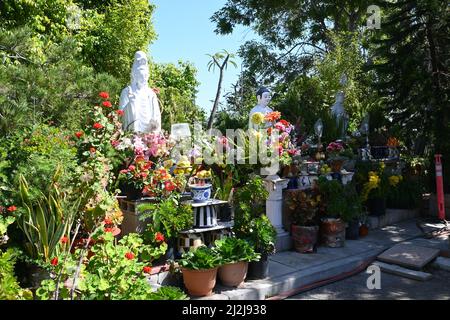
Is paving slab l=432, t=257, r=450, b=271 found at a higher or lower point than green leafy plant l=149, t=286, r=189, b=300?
lower

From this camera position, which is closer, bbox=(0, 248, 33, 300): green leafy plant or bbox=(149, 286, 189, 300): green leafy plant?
bbox=(0, 248, 33, 300): green leafy plant

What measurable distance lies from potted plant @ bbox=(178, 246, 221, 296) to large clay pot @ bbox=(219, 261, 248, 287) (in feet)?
0.60

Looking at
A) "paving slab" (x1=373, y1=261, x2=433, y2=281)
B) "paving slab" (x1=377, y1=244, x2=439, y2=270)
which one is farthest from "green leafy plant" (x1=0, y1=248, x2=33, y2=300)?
"paving slab" (x1=377, y1=244, x2=439, y2=270)

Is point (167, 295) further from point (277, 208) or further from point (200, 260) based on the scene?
point (277, 208)

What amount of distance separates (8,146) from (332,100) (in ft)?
33.6

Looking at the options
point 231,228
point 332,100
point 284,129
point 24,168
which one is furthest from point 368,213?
point 332,100

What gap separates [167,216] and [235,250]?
760 millimetres

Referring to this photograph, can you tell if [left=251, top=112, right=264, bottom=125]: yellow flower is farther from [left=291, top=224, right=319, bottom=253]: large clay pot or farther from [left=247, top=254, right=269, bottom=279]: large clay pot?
[left=247, top=254, right=269, bottom=279]: large clay pot

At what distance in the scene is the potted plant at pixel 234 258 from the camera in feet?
13.7

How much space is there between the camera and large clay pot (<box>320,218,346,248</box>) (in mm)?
5676

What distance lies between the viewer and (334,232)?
224 inches

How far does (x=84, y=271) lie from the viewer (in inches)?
128

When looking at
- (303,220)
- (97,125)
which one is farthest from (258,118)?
(97,125)

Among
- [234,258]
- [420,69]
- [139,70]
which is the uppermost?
[420,69]
